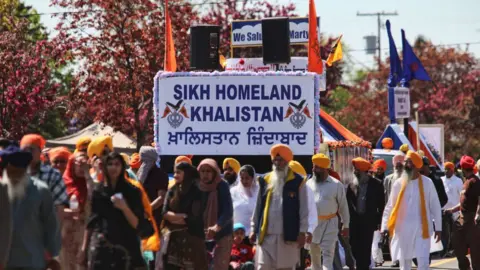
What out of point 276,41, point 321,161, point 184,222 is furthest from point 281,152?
point 276,41

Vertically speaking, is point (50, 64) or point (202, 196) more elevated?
point (50, 64)

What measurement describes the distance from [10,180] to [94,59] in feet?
72.6

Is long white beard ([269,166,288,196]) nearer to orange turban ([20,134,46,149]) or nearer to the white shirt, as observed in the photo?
the white shirt

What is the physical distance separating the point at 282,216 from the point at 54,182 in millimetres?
2673

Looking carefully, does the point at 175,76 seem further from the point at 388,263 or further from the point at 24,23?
the point at 24,23

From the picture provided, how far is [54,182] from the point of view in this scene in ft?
42.7

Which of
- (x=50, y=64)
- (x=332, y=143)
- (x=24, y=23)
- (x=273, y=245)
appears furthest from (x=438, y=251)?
(x=50, y=64)

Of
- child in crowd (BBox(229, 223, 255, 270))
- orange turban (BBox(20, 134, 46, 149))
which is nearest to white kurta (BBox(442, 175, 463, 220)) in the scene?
child in crowd (BBox(229, 223, 255, 270))

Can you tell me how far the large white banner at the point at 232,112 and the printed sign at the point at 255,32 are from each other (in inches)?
318

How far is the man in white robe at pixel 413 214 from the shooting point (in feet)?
57.5

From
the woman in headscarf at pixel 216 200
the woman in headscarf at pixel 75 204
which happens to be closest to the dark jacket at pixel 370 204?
the woman in headscarf at pixel 216 200

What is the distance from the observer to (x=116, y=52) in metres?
32.8

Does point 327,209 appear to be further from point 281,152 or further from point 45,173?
point 45,173

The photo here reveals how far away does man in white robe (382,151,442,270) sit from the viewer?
1752cm
